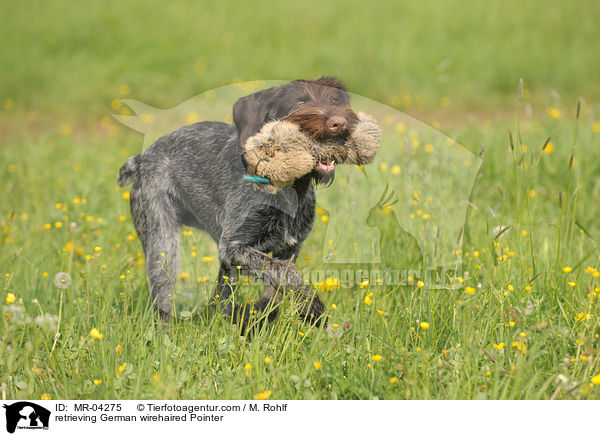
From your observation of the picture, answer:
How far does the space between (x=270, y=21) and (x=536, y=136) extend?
523 cm

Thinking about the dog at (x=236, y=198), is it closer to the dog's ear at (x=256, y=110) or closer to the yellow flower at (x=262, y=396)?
the dog's ear at (x=256, y=110)

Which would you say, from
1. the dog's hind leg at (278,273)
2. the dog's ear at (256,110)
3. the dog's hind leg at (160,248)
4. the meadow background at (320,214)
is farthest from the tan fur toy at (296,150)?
the dog's hind leg at (160,248)

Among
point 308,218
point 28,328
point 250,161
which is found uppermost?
point 250,161

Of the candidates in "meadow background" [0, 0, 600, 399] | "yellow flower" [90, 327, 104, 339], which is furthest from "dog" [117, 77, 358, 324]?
"yellow flower" [90, 327, 104, 339]

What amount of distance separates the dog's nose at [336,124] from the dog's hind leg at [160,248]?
4.36 ft

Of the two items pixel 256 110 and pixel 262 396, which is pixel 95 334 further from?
pixel 256 110

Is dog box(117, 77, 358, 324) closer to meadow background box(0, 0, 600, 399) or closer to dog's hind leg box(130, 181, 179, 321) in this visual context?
dog's hind leg box(130, 181, 179, 321)

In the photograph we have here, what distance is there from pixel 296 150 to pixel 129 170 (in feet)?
5.30

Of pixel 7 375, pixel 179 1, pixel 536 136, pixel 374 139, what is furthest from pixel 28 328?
pixel 179 1

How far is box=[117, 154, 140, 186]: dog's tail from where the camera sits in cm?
400

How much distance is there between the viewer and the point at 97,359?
3.12 m

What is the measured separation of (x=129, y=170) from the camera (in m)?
4.06
